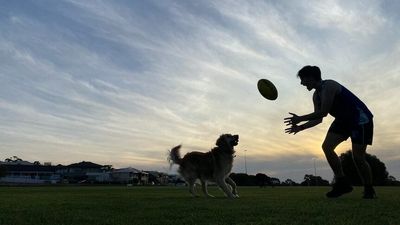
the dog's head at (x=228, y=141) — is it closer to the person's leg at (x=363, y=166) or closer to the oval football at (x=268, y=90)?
the oval football at (x=268, y=90)

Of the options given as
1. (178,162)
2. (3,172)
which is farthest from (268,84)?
(3,172)

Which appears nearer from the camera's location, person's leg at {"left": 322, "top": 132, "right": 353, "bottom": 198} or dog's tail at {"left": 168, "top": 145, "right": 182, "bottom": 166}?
person's leg at {"left": 322, "top": 132, "right": 353, "bottom": 198}

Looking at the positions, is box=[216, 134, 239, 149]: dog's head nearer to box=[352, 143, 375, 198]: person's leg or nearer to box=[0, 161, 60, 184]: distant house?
box=[352, 143, 375, 198]: person's leg

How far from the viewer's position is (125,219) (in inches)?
207

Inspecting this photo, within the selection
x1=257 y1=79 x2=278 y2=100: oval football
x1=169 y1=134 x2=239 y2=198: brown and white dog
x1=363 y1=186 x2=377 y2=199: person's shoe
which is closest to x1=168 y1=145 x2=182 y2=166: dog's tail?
x1=169 y1=134 x2=239 y2=198: brown and white dog

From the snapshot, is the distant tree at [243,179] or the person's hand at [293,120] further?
the distant tree at [243,179]

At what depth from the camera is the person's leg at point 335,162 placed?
903 cm

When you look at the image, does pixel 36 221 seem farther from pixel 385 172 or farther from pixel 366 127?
pixel 385 172

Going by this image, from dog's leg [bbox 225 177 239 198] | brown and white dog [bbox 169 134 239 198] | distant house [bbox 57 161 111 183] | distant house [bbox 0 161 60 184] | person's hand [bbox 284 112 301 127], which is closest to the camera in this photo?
person's hand [bbox 284 112 301 127]

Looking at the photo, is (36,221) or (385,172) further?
(385,172)

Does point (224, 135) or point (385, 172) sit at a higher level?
point (385, 172)

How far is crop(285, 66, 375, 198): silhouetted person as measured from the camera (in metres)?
8.66

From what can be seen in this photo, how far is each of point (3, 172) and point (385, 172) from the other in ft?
310

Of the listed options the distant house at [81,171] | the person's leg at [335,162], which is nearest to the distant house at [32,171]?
the distant house at [81,171]
